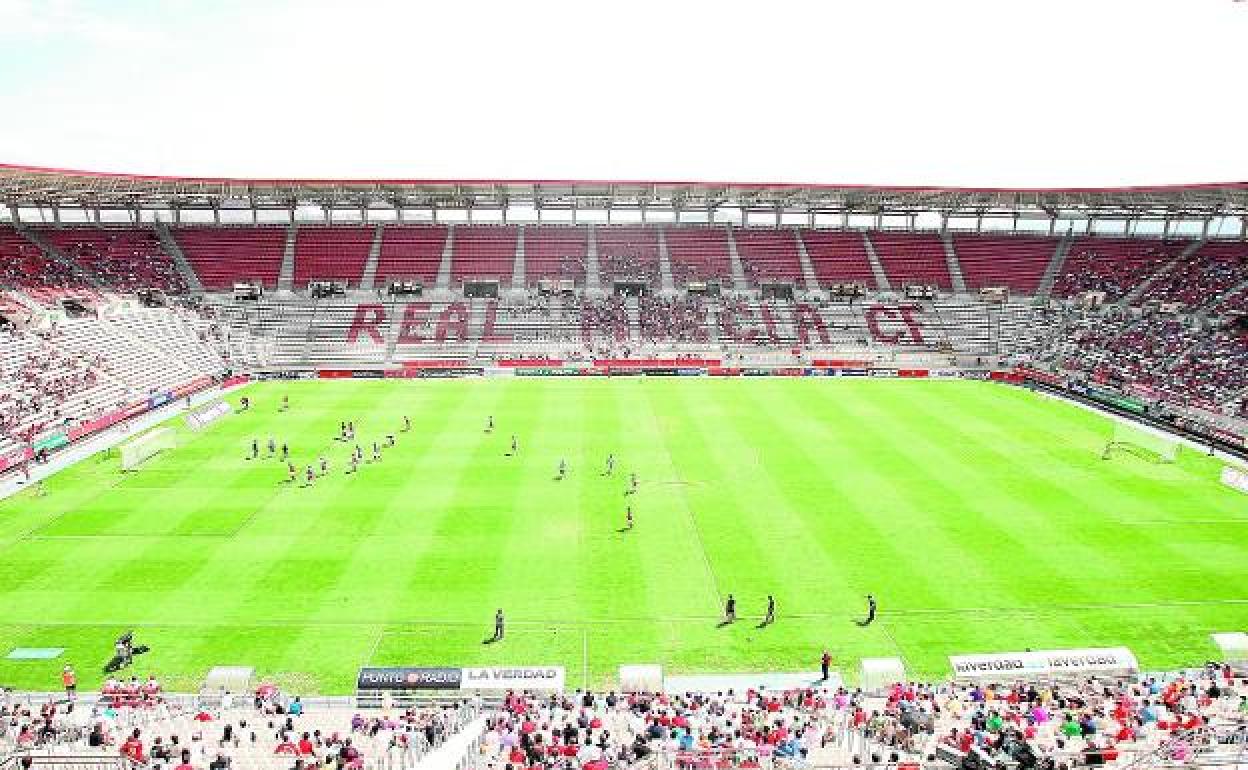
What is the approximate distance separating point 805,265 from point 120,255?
6138 centimetres

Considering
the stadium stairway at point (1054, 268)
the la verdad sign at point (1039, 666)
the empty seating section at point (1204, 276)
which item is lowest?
the la verdad sign at point (1039, 666)

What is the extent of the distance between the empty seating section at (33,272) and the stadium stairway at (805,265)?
197 feet

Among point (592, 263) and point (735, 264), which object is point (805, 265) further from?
point (592, 263)

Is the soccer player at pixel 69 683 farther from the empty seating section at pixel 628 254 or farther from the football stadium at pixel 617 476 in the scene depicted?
the empty seating section at pixel 628 254

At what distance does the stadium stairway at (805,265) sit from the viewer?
78.6 meters

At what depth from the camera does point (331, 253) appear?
7750 centimetres

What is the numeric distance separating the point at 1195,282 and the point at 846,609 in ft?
196

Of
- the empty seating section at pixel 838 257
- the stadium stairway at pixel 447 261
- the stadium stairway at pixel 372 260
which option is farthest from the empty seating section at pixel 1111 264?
the stadium stairway at pixel 372 260

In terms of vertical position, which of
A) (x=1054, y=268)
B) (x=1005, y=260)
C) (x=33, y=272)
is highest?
(x=1005, y=260)

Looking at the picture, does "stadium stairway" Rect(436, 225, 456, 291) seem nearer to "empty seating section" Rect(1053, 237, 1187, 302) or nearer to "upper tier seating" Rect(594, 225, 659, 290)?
"upper tier seating" Rect(594, 225, 659, 290)

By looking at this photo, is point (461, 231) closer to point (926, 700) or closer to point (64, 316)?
point (64, 316)

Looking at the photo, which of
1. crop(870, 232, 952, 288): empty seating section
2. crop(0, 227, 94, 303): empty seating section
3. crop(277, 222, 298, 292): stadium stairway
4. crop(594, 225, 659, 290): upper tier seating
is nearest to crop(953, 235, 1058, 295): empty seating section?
crop(870, 232, 952, 288): empty seating section

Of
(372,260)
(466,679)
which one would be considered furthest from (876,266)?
(466,679)

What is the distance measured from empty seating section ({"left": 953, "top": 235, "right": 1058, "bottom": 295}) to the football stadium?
0.53 meters
